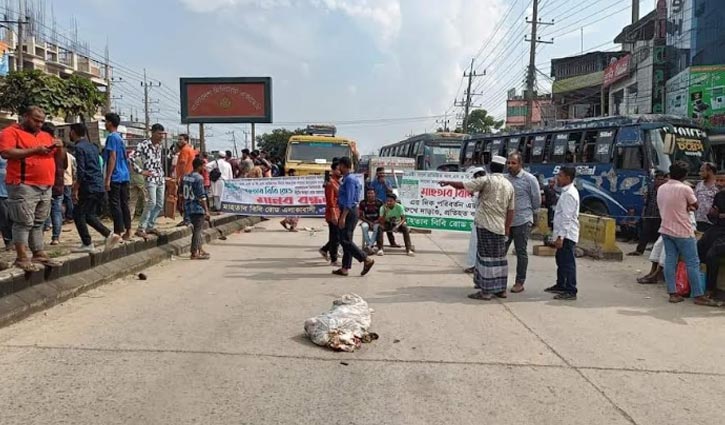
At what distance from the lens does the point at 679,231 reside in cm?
770

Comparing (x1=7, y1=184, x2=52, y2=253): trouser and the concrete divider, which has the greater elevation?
(x1=7, y1=184, x2=52, y2=253): trouser

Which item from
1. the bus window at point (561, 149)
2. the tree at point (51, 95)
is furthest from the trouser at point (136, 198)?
the bus window at point (561, 149)

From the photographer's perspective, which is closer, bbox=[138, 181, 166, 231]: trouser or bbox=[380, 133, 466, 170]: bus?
bbox=[138, 181, 166, 231]: trouser

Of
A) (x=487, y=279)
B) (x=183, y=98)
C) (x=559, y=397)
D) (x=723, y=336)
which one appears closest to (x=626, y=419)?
(x=559, y=397)

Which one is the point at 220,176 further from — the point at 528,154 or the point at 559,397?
the point at 559,397

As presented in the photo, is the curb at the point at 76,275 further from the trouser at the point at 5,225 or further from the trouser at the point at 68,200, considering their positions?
the trouser at the point at 68,200

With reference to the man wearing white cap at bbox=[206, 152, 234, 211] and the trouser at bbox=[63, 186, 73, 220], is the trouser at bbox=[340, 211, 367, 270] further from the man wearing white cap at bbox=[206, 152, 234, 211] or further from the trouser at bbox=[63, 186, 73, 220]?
the man wearing white cap at bbox=[206, 152, 234, 211]

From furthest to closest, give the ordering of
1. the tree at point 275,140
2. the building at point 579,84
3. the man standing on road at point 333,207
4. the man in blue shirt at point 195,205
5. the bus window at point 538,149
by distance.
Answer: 1. the tree at point 275,140
2. the building at point 579,84
3. the bus window at point 538,149
4. the man in blue shirt at point 195,205
5. the man standing on road at point 333,207

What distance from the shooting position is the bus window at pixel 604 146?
52.2 ft

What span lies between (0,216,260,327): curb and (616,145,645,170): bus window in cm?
1046

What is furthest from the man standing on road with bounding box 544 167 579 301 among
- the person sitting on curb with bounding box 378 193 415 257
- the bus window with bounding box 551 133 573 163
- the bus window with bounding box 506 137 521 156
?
the bus window with bounding box 506 137 521 156

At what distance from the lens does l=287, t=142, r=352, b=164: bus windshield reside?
68.4ft

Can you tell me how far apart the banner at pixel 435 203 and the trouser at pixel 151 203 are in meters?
5.22

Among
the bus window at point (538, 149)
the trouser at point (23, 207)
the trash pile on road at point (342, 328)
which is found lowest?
the trash pile on road at point (342, 328)
